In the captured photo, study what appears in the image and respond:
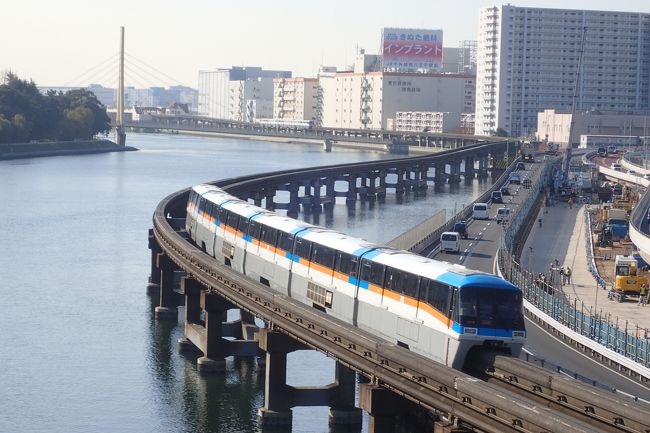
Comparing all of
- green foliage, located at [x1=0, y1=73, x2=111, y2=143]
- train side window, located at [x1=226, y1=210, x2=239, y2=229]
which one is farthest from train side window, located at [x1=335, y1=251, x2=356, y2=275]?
green foliage, located at [x1=0, y1=73, x2=111, y2=143]

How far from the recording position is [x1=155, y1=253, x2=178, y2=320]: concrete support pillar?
138 ft

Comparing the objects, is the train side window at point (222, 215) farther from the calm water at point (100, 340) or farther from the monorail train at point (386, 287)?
the calm water at point (100, 340)

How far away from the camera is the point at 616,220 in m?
68.4

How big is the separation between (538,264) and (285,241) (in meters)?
25.0

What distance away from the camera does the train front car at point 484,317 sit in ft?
70.6

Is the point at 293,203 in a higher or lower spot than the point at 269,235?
lower

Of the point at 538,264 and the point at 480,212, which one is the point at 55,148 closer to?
the point at 480,212

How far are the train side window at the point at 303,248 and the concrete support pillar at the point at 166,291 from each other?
1299 centimetres

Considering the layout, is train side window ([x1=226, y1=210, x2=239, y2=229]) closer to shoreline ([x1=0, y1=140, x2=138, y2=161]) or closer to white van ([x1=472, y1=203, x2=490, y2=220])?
white van ([x1=472, y1=203, x2=490, y2=220])

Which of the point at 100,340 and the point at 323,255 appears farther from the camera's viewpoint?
the point at 100,340

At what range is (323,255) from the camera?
27.9 metres

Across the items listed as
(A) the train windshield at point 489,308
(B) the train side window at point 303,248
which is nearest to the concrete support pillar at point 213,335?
(B) the train side window at point 303,248

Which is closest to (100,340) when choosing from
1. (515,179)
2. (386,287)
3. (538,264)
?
(386,287)

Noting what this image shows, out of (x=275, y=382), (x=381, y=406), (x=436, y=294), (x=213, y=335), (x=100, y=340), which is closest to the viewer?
(x=381, y=406)
